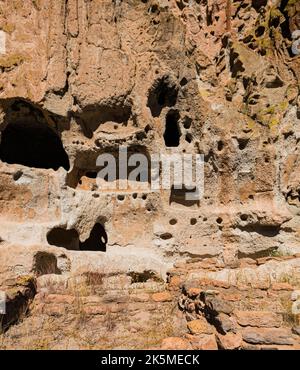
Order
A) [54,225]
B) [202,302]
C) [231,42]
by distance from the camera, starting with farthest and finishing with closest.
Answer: [231,42] → [54,225] → [202,302]

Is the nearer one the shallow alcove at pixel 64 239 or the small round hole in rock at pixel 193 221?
the small round hole in rock at pixel 193 221

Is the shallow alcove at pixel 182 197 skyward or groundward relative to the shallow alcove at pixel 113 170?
groundward

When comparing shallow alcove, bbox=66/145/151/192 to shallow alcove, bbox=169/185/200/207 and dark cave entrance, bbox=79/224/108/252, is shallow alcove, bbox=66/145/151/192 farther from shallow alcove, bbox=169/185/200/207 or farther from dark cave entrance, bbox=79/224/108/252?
dark cave entrance, bbox=79/224/108/252

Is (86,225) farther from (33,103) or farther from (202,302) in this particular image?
(202,302)

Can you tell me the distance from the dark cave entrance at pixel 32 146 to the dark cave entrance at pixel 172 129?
2.94 meters

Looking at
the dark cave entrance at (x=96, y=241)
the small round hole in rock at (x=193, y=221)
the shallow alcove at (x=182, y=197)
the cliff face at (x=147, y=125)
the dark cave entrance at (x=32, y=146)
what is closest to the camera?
the cliff face at (x=147, y=125)

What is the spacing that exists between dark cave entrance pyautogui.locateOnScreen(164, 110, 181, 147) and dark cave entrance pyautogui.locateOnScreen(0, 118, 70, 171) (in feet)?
9.64

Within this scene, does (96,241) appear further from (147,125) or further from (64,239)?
(147,125)

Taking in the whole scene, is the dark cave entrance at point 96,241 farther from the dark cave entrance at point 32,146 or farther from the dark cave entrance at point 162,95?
the dark cave entrance at point 162,95

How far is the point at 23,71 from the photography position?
23.5 ft

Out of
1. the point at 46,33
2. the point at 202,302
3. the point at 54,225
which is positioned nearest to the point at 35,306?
the point at 202,302

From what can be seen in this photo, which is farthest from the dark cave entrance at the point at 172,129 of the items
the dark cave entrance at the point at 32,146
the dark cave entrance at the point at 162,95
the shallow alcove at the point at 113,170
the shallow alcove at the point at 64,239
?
the shallow alcove at the point at 64,239

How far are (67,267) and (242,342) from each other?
429 centimetres

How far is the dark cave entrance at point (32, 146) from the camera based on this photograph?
29.0 ft
